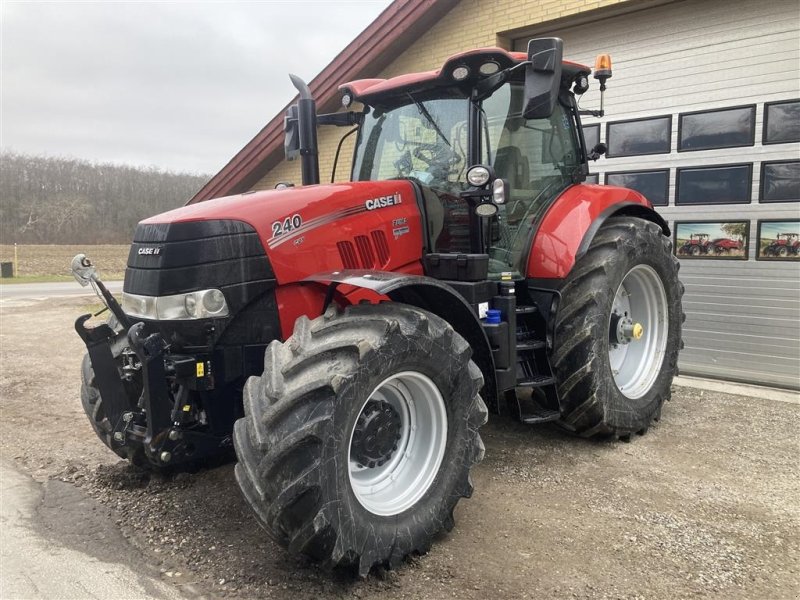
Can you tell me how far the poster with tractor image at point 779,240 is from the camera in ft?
18.7

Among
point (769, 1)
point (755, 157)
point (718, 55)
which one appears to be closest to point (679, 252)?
point (755, 157)

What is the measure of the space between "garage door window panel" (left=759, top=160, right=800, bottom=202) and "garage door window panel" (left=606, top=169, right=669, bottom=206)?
92 cm

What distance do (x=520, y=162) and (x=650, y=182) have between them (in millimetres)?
3229

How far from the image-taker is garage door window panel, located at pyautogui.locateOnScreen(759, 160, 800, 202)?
18.6ft

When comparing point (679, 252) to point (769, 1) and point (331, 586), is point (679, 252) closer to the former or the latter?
point (769, 1)

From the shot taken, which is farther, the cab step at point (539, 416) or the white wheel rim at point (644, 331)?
the white wheel rim at point (644, 331)

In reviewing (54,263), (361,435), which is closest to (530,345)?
(361,435)

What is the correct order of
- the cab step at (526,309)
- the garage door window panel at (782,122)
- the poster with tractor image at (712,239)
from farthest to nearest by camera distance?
the poster with tractor image at (712,239) < the garage door window panel at (782,122) < the cab step at (526,309)

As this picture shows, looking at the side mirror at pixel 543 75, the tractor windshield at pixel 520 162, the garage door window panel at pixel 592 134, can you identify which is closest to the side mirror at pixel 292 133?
the tractor windshield at pixel 520 162

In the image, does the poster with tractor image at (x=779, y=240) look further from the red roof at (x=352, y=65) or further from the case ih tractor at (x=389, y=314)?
the red roof at (x=352, y=65)

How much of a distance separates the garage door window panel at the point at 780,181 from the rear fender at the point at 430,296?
405 centimetres

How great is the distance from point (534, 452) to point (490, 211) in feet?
5.47

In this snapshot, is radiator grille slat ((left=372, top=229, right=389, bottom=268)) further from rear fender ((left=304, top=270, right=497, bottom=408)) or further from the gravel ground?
the gravel ground

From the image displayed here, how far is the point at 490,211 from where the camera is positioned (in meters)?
3.53
